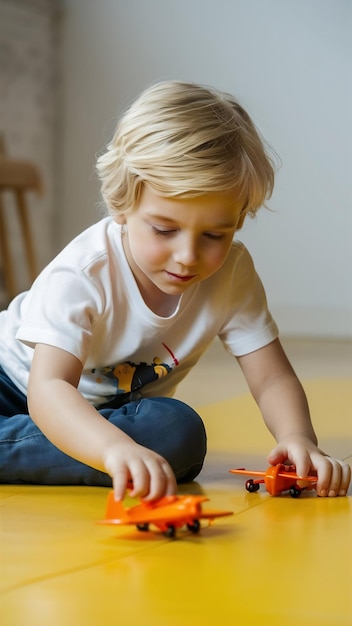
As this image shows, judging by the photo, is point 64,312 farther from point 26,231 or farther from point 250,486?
point 26,231

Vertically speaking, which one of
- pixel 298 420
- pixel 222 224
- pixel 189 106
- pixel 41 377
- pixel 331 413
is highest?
pixel 189 106

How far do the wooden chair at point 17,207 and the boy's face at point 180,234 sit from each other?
106 inches

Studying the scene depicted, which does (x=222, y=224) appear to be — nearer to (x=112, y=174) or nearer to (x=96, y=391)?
(x=112, y=174)

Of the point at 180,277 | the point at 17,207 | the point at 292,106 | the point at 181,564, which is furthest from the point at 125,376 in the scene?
the point at 17,207

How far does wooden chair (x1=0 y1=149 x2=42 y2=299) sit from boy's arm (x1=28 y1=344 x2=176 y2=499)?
107 inches

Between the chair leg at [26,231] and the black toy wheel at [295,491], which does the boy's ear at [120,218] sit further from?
the chair leg at [26,231]

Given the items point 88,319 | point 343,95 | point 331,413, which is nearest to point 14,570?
point 88,319

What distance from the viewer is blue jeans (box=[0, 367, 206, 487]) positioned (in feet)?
3.26

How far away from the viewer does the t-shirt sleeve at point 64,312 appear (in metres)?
0.94

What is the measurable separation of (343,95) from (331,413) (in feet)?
7.06

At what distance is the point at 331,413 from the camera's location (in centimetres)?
155

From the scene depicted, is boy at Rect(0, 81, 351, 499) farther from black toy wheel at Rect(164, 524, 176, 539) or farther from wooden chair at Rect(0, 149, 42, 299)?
wooden chair at Rect(0, 149, 42, 299)

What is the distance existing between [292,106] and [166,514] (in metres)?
2.94

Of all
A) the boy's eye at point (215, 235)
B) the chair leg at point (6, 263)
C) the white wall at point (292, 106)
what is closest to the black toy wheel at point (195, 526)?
the boy's eye at point (215, 235)
